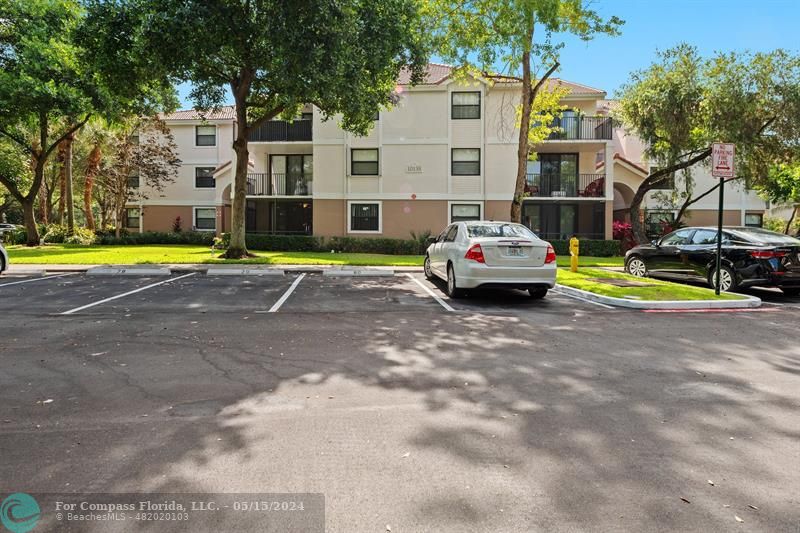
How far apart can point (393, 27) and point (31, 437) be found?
49.8 ft

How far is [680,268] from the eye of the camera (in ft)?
40.6

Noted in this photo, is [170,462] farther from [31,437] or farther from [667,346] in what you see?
[667,346]

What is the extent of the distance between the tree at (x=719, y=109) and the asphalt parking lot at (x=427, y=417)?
1468cm

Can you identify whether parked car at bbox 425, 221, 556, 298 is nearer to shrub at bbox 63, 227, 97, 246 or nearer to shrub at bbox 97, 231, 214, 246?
shrub at bbox 97, 231, 214, 246

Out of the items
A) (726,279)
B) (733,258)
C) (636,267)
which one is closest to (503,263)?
(733,258)

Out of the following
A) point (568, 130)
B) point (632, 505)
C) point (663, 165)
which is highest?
point (568, 130)

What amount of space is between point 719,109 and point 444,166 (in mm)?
12040

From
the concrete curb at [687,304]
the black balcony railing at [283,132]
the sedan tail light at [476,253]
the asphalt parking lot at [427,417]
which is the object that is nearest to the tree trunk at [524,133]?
the concrete curb at [687,304]

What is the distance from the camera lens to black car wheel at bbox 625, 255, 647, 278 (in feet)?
45.1

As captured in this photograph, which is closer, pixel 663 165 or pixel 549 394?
pixel 549 394

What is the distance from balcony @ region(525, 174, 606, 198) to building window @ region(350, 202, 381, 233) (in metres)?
7.96

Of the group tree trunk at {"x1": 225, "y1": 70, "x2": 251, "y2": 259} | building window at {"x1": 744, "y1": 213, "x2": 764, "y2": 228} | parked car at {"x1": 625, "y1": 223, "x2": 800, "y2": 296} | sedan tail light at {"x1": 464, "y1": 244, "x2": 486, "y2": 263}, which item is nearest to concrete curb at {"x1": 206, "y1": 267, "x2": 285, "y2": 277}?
tree trunk at {"x1": 225, "y1": 70, "x2": 251, "y2": 259}

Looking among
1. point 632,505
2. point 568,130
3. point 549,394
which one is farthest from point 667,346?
point 568,130

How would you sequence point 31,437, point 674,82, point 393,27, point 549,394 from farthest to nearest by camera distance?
point 674,82 → point 393,27 → point 549,394 → point 31,437
